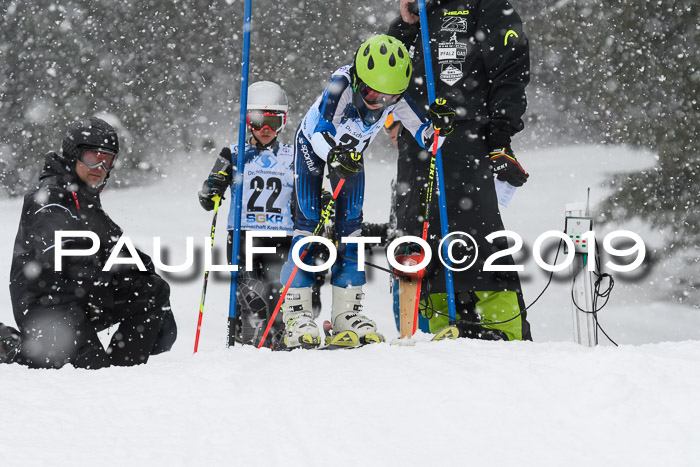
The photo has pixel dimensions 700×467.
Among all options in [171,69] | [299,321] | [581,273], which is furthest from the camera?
[171,69]

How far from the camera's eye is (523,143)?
58.7 ft

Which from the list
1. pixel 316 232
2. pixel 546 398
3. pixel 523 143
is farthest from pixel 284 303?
pixel 523 143

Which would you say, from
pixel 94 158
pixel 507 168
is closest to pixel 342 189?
pixel 507 168

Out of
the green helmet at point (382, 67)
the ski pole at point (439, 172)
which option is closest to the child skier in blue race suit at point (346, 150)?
the green helmet at point (382, 67)

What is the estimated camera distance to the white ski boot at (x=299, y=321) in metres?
3.30

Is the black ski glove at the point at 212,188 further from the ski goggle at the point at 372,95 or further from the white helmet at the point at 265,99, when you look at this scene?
the ski goggle at the point at 372,95

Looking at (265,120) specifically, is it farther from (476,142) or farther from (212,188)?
(476,142)

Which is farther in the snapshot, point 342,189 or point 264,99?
point 264,99

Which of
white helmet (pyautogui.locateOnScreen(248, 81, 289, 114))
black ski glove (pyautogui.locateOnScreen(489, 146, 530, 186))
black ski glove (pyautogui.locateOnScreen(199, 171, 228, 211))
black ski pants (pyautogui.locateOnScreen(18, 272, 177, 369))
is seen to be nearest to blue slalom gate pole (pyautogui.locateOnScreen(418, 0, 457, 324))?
black ski glove (pyautogui.locateOnScreen(489, 146, 530, 186))

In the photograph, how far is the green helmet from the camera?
3242mm

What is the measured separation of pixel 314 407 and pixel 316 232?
126 centimetres

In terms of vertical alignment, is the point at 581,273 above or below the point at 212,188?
below

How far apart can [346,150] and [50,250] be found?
1669 millimetres

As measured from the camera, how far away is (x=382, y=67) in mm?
3244
